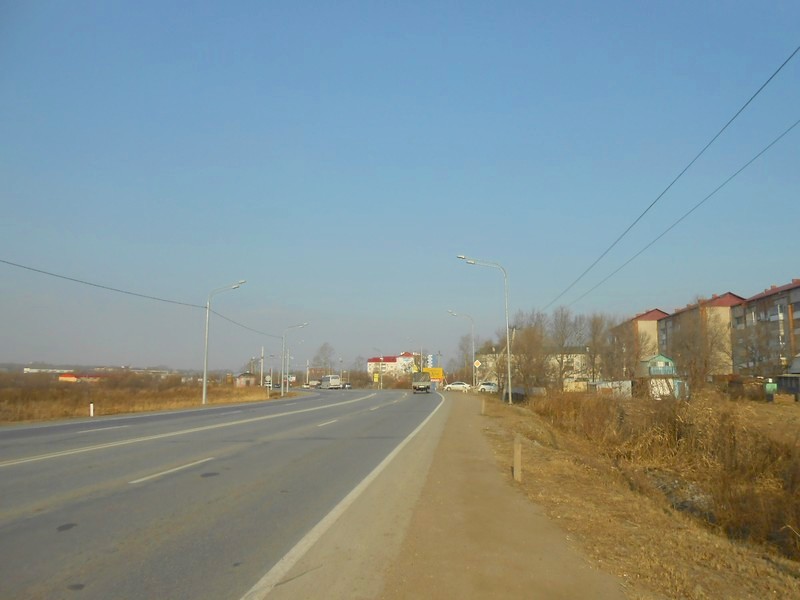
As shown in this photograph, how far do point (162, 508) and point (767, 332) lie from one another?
73252 millimetres

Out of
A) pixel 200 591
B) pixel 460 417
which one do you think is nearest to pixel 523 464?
pixel 200 591

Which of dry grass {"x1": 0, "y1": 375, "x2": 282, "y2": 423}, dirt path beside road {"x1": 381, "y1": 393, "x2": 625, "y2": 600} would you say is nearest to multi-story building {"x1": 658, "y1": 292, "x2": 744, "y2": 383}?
dry grass {"x1": 0, "y1": 375, "x2": 282, "y2": 423}

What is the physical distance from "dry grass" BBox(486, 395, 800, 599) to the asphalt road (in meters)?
3.78

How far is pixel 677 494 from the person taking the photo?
14.6m

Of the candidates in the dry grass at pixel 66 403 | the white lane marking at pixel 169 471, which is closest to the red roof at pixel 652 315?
the dry grass at pixel 66 403

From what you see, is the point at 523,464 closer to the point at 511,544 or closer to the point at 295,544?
the point at 511,544

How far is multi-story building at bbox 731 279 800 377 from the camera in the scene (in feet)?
218

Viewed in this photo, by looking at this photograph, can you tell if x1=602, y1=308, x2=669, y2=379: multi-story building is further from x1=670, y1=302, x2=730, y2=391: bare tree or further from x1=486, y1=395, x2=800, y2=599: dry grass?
x1=486, y1=395, x2=800, y2=599: dry grass

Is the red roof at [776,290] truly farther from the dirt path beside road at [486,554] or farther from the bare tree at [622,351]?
the dirt path beside road at [486,554]

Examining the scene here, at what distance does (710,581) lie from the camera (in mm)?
6613

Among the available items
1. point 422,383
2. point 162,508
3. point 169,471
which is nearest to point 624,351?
point 422,383

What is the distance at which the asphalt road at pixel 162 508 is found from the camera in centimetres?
654

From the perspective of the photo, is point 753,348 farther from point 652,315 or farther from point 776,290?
point 652,315

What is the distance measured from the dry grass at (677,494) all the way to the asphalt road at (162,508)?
378 centimetres
